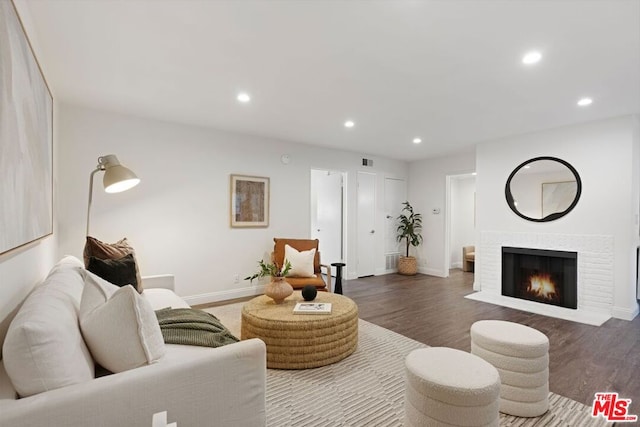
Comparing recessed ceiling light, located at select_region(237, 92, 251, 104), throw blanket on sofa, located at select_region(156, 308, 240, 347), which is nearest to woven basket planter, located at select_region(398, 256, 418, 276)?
recessed ceiling light, located at select_region(237, 92, 251, 104)

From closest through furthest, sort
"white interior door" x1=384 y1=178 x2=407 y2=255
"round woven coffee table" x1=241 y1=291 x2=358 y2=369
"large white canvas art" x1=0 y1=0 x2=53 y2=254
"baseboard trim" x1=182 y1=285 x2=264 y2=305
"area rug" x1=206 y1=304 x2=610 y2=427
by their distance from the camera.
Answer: "large white canvas art" x1=0 y1=0 x2=53 y2=254 < "area rug" x1=206 y1=304 x2=610 y2=427 < "round woven coffee table" x1=241 y1=291 x2=358 y2=369 < "baseboard trim" x1=182 y1=285 x2=264 y2=305 < "white interior door" x1=384 y1=178 x2=407 y2=255

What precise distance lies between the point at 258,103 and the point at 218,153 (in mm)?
1327

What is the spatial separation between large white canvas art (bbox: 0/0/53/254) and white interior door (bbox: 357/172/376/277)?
489 cm

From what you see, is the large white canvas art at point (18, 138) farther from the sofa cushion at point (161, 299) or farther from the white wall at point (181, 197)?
the white wall at point (181, 197)

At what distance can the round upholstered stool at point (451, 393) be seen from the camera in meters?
1.42

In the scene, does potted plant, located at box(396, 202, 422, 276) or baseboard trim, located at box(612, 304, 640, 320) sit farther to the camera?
potted plant, located at box(396, 202, 422, 276)

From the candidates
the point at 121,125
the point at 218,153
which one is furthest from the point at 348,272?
the point at 121,125

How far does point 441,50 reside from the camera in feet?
7.34

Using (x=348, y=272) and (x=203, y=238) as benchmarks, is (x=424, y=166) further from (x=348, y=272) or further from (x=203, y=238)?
(x=203, y=238)

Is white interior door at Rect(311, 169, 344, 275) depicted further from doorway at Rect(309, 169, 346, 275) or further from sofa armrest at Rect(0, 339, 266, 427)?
sofa armrest at Rect(0, 339, 266, 427)

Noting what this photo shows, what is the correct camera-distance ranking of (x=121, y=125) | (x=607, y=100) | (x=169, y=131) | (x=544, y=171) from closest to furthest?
(x=607, y=100) < (x=121, y=125) < (x=169, y=131) < (x=544, y=171)

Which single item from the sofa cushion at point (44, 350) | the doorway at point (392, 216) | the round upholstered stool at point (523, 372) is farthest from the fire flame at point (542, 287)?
the sofa cushion at point (44, 350)

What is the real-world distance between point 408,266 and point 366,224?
1.32m

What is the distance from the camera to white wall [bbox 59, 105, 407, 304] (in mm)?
3424
